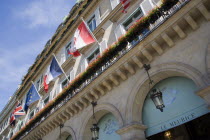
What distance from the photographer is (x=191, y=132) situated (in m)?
6.69

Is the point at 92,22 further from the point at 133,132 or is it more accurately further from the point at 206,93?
the point at 206,93

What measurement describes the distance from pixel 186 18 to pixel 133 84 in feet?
11.2

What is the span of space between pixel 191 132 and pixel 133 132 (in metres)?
2.17

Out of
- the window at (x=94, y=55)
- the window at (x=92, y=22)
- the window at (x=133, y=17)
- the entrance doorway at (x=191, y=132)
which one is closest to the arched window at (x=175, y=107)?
the entrance doorway at (x=191, y=132)

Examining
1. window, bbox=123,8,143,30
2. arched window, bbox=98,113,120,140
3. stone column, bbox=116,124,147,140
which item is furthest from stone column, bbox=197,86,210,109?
window, bbox=123,8,143,30

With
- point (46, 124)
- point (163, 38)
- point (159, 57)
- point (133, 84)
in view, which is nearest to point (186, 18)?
point (163, 38)

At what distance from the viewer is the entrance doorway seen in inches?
244

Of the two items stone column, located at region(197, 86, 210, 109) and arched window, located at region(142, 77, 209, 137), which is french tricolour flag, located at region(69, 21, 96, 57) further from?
stone column, located at region(197, 86, 210, 109)

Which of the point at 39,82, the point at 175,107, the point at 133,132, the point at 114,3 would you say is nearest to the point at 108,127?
the point at 133,132

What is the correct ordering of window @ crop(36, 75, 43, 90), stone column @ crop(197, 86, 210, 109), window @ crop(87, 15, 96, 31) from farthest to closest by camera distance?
window @ crop(36, 75, 43, 90) < window @ crop(87, 15, 96, 31) < stone column @ crop(197, 86, 210, 109)

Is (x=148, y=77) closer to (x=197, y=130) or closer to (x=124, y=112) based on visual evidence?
(x=124, y=112)

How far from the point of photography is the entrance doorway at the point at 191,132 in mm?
6190

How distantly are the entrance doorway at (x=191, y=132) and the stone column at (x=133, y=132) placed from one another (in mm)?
729

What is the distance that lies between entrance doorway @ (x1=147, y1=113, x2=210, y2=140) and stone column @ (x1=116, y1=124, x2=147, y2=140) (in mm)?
729
